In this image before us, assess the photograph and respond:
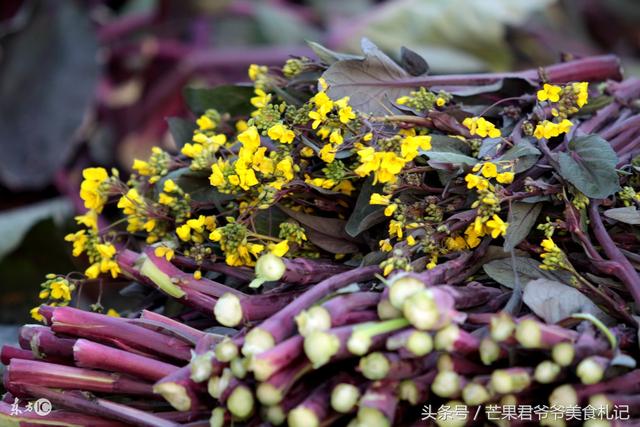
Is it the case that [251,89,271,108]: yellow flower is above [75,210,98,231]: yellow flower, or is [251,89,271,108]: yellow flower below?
above

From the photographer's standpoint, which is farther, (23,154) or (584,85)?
(23,154)

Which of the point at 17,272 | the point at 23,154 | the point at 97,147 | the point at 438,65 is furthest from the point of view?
the point at 97,147

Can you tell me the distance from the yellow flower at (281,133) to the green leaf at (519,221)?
19cm

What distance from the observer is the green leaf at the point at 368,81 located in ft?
2.21

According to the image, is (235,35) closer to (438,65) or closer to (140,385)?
(438,65)

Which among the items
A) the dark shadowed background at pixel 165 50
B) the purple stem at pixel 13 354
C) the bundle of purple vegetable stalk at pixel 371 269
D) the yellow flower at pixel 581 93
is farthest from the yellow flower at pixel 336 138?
the dark shadowed background at pixel 165 50

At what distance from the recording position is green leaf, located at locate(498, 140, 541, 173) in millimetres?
588

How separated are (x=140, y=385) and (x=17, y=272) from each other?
29.1 inches

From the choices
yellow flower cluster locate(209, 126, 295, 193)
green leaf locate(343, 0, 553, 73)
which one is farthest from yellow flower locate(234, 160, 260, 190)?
green leaf locate(343, 0, 553, 73)

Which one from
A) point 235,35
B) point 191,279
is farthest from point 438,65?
point 191,279

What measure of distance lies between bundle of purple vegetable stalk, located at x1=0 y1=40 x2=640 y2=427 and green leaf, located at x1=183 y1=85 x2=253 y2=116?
77mm

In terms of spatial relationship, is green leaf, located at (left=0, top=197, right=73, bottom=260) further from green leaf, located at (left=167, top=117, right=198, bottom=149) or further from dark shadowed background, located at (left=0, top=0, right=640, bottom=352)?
green leaf, located at (left=167, top=117, right=198, bottom=149)

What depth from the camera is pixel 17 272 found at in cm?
120

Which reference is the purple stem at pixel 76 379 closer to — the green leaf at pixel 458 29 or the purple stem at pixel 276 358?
the purple stem at pixel 276 358
